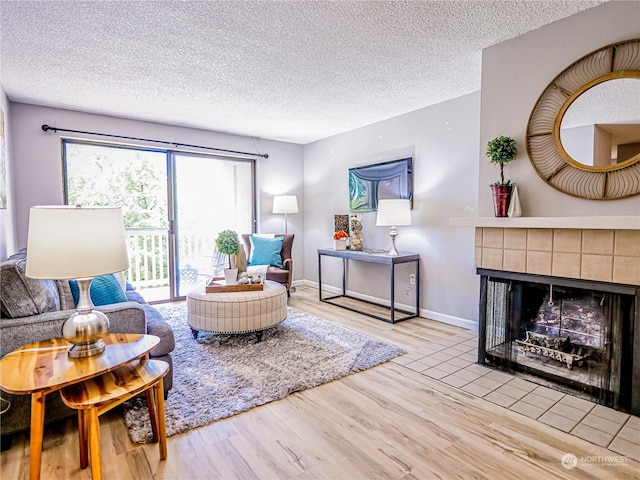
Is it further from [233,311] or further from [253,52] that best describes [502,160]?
[233,311]

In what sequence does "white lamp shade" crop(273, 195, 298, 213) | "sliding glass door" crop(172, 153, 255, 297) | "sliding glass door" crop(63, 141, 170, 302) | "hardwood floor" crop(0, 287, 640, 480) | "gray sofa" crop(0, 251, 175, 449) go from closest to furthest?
"hardwood floor" crop(0, 287, 640, 480)
"gray sofa" crop(0, 251, 175, 449)
"sliding glass door" crop(63, 141, 170, 302)
"sliding glass door" crop(172, 153, 255, 297)
"white lamp shade" crop(273, 195, 298, 213)

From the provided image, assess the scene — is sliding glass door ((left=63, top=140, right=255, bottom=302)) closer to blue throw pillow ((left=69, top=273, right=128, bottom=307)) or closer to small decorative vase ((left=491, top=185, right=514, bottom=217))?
blue throw pillow ((left=69, top=273, right=128, bottom=307))

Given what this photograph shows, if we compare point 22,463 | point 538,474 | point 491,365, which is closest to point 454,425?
point 538,474

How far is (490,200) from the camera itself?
106 inches

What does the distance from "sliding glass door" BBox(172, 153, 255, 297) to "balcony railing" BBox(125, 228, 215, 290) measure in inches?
0.6

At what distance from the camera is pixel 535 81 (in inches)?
94.6

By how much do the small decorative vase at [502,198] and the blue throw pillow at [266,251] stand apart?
116 inches

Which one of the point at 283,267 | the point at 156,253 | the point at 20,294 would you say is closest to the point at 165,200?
the point at 156,253

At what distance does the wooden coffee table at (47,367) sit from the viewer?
1302 mm

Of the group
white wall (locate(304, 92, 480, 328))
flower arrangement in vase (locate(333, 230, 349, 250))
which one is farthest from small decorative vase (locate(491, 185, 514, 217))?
flower arrangement in vase (locate(333, 230, 349, 250))

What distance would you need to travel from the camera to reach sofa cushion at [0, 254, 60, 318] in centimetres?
177

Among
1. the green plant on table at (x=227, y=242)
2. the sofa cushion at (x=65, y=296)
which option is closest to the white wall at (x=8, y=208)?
the sofa cushion at (x=65, y=296)

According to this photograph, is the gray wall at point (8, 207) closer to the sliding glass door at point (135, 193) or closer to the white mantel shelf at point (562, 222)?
the sliding glass door at point (135, 193)

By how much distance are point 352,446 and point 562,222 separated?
5.83 feet
